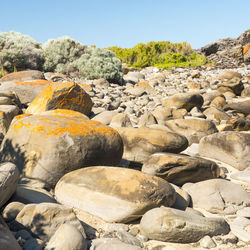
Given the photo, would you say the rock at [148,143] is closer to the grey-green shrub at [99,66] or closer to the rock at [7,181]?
the rock at [7,181]

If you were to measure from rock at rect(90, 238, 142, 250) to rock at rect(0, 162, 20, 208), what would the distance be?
114 centimetres

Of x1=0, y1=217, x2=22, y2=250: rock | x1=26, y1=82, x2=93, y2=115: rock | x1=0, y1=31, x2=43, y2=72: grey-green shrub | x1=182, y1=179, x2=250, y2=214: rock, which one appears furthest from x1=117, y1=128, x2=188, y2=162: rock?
x1=0, y1=31, x2=43, y2=72: grey-green shrub

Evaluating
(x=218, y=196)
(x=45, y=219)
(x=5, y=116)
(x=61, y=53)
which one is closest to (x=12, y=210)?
(x=45, y=219)

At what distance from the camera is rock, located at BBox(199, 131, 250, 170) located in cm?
648

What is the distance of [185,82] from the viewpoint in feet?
56.1

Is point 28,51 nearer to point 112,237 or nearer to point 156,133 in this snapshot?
point 156,133

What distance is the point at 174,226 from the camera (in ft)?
12.0

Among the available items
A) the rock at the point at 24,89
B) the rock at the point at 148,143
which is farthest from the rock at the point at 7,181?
the rock at the point at 24,89

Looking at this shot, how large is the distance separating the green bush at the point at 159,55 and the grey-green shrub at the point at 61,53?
929cm

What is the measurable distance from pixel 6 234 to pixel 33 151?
207cm

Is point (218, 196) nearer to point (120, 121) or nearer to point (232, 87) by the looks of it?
point (120, 121)

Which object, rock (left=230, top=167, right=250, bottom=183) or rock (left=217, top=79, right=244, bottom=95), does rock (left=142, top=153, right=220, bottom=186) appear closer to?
rock (left=230, top=167, right=250, bottom=183)

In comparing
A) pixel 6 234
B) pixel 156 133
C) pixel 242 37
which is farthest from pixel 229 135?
pixel 242 37

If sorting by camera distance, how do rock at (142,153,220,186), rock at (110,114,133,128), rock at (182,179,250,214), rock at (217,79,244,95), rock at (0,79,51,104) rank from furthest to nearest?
rock at (217,79,244,95)
rock at (0,79,51,104)
rock at (110,114,133,128)
rock at (142,153,220,186)
rock at (182,179,250,214)
